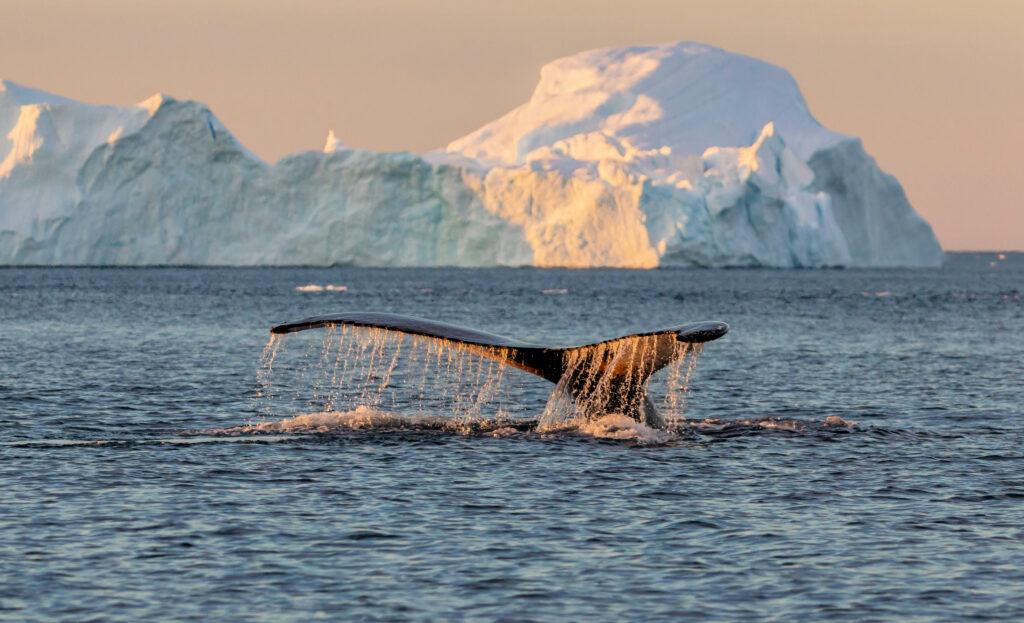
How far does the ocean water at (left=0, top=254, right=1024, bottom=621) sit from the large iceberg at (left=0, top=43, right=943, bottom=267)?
221 ft

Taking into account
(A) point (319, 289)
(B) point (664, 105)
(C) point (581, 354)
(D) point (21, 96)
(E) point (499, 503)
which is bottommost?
(E) point (499, 503)

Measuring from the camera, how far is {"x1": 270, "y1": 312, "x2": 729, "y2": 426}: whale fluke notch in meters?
14.4

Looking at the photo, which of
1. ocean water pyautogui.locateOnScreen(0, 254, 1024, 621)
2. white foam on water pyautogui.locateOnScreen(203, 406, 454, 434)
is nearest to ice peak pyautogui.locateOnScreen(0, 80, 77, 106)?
ocean water pyautogui.locateOnScreen(0, 254, 1024, 621)

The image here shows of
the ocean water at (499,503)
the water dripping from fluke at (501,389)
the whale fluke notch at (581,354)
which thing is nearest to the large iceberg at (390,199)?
the ocean water at (499,503)

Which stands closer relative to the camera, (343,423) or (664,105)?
(343,423)

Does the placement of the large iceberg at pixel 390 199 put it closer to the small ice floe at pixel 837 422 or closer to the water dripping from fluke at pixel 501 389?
the water dripping from fluke at pixel 501 389

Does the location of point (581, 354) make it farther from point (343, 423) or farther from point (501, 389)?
point (501, 389)

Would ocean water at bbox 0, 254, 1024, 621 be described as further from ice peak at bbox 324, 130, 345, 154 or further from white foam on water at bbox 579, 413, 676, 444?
ice peak at bbox 324, 130, 345, 154

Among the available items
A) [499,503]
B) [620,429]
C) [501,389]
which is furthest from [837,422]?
[501,389]

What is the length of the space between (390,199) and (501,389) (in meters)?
72.8

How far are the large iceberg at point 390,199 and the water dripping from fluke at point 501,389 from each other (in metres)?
68.1

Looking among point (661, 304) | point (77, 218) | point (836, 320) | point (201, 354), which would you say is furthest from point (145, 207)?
point (201, 354)

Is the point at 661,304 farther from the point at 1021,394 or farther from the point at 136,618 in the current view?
the point at 136,618

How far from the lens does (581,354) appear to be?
15250mm
